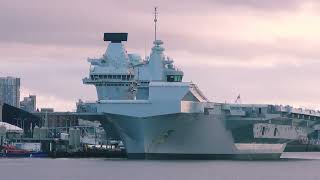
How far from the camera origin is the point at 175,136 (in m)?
115

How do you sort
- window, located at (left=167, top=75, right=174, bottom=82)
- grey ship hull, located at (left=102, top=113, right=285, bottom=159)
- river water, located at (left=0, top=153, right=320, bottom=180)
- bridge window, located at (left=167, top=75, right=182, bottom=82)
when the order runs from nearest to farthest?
river water, located at (left=0, top=153, right=320, bottom=180)
grey ship hull, located at (left=102, top=113, right=285, bottom=159)
bridge window, located at (left=167, top=75, right=182, bottom=82)
window, located at (left=167, top=75, right=174, bottom=82)

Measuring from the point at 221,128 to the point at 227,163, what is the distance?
396 cm

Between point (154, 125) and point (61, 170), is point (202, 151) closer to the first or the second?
point (154, 125)

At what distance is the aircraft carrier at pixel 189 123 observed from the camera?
362ft

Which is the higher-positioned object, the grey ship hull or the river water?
the grey ship hull

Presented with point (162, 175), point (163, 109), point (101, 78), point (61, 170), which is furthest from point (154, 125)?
point (101, 78)

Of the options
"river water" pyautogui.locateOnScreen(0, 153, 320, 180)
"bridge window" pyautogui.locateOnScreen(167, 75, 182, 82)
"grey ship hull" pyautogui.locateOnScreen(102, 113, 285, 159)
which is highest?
"bridge window" pyautogui.locateOnScreen(167, 75, 182, 82)

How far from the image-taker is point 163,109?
358 ft

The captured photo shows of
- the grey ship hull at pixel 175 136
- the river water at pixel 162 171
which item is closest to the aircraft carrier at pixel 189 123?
the grey ship hull at pixel 175 136

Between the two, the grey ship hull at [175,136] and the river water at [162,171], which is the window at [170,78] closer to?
the grey ship hull at [175,136]

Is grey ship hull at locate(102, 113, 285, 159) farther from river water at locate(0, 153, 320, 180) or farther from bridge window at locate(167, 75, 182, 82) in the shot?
bridge window at locate(167, 75, 182, 82)

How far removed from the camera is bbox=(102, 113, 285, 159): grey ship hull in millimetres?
112438

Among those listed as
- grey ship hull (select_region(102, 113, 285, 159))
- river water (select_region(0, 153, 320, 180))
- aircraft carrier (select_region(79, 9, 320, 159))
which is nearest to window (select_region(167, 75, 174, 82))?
aircraft carrier (select_region(79, 9, 320, 159))

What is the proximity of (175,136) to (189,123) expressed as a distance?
6.46 ft
